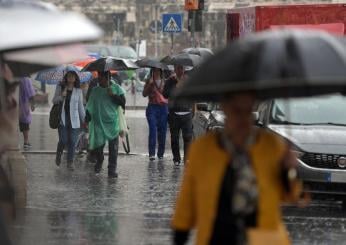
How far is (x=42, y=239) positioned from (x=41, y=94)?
92.6 feet

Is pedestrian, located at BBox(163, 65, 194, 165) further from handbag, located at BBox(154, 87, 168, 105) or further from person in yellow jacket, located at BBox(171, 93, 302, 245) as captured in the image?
person in yellow jacket, located at BBox(171, 93, 302, 245)

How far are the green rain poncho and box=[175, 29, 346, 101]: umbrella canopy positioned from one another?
9.92 m

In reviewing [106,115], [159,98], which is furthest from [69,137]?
[159,98]

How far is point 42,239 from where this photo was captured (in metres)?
9.91

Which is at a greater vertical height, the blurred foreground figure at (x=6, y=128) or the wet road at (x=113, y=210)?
the blurred foreground figure at (x=6, y=128)

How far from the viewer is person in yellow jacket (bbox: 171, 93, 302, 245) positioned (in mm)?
5277

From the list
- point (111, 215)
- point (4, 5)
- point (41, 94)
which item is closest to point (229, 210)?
point (4, 5)

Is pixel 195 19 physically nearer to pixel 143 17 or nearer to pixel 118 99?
pixel 118 99

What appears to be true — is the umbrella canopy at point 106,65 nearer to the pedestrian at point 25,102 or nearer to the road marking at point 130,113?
the pedestrian at point 25,102

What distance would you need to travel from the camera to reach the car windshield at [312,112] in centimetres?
1297

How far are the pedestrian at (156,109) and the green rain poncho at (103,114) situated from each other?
8.34 ft

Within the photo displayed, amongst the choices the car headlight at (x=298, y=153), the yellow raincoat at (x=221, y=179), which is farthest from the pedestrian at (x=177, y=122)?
the yellow raincoat at (x=221, y=179)

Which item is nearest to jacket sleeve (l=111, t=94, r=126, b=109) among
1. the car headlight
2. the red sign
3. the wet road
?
the wet road

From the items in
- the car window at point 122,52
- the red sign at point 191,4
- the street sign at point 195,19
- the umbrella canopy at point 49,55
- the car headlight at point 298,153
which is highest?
the umbrella canopy at point 49,55
